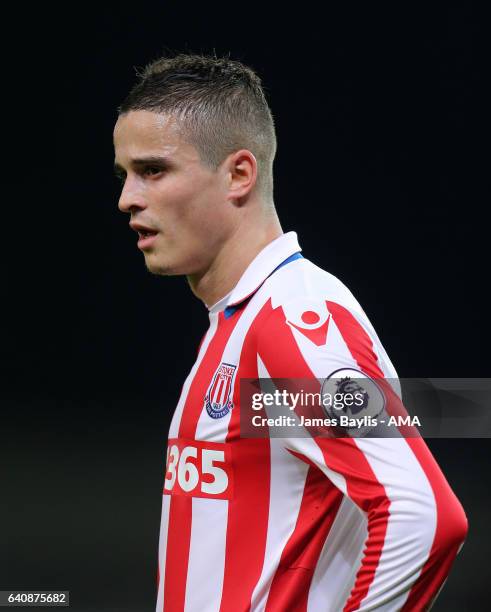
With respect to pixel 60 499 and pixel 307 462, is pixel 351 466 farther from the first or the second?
pixel 60 499

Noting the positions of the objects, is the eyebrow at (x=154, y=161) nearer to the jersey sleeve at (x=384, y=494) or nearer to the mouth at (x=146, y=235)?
the mouth at (x=146, y=235)

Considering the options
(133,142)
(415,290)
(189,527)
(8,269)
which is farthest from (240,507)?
(8,269)

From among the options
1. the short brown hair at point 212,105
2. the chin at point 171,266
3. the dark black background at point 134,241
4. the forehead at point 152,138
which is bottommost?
the chin at point 171,266

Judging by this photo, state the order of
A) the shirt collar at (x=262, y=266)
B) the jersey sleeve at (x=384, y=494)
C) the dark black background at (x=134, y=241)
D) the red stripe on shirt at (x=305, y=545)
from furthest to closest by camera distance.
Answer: the dark black background at (x=134, y=241), the shirt collar at (x=262, y=266), the red stripe on shirt at (x=305, y=545), the jersey sleeve at (x=384, y=494)

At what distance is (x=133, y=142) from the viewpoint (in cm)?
110

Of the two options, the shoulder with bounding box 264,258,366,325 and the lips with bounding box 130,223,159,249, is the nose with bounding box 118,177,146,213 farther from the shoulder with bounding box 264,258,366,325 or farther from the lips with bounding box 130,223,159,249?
the shoulder with bounding box 264,258,366,325

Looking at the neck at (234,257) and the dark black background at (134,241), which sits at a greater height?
the dark black background at (134,241)

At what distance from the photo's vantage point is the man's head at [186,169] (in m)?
1.09

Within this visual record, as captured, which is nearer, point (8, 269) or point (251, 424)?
point (251, 424)

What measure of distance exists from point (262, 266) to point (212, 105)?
0.70 feet

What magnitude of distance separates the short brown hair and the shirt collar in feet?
0.25

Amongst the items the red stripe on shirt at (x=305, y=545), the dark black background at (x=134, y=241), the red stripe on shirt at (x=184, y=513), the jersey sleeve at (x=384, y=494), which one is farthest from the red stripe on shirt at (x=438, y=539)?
the dark black background at (x=134, y=241)

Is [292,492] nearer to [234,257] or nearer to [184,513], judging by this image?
[184,513]

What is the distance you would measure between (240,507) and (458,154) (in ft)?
6.94
